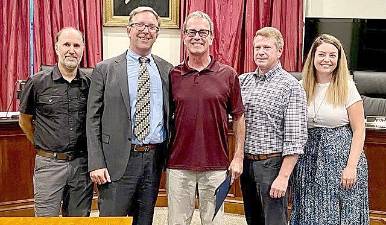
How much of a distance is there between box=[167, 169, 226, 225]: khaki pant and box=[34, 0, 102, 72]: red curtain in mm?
2701

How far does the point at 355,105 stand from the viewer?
104 inches

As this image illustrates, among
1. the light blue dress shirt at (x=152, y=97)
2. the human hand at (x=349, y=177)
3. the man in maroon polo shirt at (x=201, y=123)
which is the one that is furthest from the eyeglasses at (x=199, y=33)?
the human hand at (x=349, y=177)

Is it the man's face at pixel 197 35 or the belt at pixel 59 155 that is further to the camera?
the belt at pixel 59 155

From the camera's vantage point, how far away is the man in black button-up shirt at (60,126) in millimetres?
2635

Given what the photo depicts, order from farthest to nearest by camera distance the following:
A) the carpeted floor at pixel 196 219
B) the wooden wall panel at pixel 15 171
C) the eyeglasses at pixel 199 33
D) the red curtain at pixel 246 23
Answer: the red curtain at pixel 246 23, the carpeted floor at pixel 196 219, the wooden wall panel at pixel 15 171, the eyeglasses at pixel 199 33

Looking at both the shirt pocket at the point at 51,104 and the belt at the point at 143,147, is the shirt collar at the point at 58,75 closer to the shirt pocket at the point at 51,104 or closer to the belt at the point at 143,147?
the shirt pocket at the point at 51,104

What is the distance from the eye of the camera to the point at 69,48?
2.62 meters

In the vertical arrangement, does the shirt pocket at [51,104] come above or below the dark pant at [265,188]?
above

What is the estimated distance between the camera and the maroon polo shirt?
2.56 metres

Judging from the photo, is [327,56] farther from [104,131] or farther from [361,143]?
[104,131]

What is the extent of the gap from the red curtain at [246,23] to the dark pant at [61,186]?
264 cm

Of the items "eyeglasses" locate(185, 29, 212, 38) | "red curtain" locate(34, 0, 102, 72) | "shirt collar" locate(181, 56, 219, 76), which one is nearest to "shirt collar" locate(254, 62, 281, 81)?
"shirt collar" locate(181, 56, 219, 76)

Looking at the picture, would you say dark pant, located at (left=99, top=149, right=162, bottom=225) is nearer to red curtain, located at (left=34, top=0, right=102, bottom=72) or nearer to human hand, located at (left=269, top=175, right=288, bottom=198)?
human hand, located at (left=269, top=175, right=288, bottom=198)

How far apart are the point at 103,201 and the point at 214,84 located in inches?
31.1
